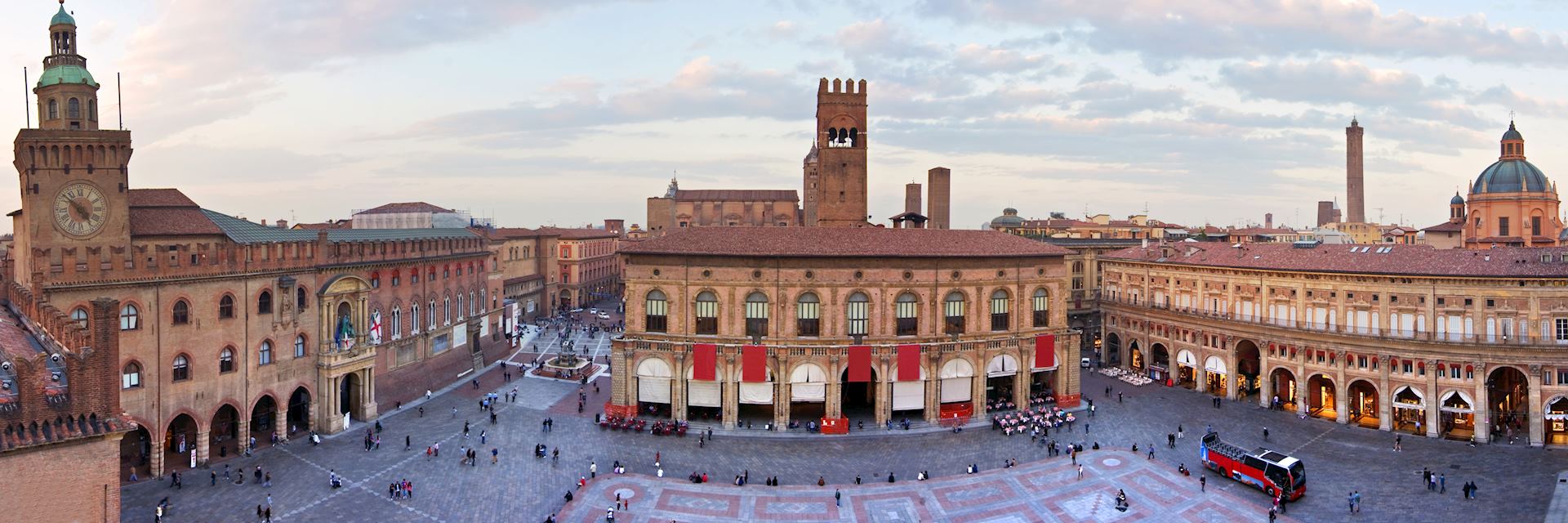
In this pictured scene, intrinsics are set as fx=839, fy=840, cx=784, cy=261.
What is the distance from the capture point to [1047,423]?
50.4 m

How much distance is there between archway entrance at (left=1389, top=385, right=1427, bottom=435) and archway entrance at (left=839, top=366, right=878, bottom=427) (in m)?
31.8

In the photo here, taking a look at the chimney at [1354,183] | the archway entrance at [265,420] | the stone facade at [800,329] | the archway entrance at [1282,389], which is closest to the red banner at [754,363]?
the stone facade at [800,329]

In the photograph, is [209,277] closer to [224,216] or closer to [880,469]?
[224,216]

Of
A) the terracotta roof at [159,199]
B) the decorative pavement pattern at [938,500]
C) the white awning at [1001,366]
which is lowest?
the decorative pavement pattern at [938,500]

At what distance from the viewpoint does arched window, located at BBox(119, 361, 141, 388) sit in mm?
39094

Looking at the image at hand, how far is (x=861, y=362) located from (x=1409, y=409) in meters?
34.6

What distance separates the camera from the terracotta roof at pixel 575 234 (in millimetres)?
115188

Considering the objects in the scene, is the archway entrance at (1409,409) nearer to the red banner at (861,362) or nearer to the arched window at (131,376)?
the red banner at (861,362)

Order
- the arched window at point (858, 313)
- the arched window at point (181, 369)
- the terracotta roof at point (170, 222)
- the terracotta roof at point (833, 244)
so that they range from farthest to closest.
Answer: the arched window at point (858, 313) < the terracotta roof at point (833, 244) < the terracotta roof at point (170, 222) < the arched window at point (181, 369)

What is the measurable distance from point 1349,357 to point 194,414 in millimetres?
66606

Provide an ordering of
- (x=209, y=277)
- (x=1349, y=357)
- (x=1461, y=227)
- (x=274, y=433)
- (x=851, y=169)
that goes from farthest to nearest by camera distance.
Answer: (x=1461, y=227), (x=851, y=169), (x=1349, y=357), (x=274, y=433), (x=209, y=277)

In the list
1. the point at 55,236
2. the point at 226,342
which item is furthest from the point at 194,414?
the point at 55,236

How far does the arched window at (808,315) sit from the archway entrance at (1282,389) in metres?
32.6

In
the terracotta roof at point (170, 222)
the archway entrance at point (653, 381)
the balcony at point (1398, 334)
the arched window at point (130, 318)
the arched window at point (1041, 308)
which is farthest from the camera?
the arched window at point (1041, 308)
